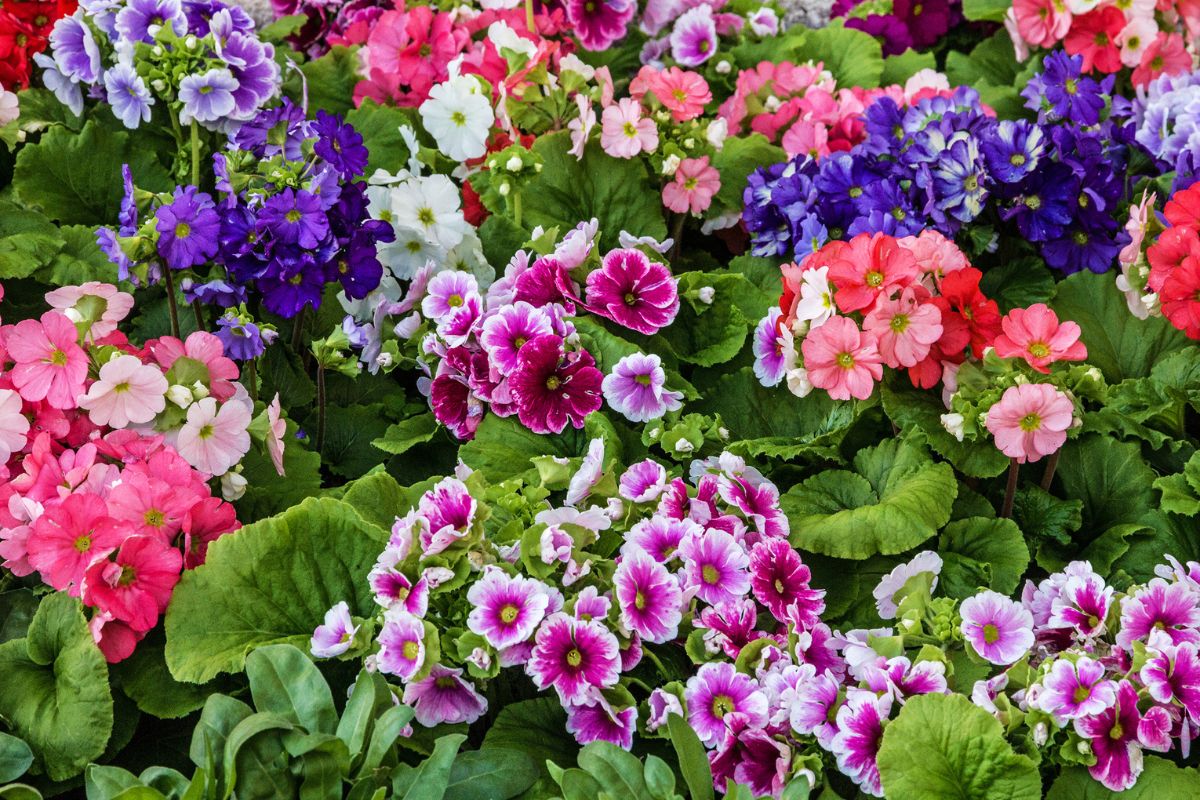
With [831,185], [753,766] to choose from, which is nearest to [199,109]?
[831,185]

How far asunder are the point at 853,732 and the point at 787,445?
2.00ft

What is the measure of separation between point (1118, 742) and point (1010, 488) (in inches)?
21.1

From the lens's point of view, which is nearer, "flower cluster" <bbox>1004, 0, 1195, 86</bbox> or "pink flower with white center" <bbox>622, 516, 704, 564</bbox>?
"pink flower with white center" <bbox>622, 516, 704, 564</bbox>

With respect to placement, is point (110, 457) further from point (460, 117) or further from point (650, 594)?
point (460, 117)

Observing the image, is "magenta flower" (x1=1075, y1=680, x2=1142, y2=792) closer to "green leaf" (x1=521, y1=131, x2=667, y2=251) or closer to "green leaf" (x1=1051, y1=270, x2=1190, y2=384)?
"green leaf" (x1=1051, y1=270, x2=1190, y2=384)

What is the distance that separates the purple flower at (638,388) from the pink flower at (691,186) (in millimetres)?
554

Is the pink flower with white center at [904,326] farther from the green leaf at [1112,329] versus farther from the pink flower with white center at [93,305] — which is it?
the pink flower with white center at [93,305]

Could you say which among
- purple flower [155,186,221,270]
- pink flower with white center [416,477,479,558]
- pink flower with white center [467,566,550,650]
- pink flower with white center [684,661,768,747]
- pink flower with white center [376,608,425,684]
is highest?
purple flower [155,186,221,270]

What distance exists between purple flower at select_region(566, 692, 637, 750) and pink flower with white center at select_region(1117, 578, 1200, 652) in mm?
617

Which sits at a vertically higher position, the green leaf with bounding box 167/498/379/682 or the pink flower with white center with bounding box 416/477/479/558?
the pink flower with white center with bounding box 416/477/479/558

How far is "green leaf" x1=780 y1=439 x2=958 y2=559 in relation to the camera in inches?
67.8

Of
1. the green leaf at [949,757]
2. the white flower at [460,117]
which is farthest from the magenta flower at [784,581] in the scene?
the white flower at [460,117]

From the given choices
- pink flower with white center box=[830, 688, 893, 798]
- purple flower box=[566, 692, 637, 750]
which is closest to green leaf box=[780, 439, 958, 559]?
pink flower with white center box=[830, 688, 893, 798]

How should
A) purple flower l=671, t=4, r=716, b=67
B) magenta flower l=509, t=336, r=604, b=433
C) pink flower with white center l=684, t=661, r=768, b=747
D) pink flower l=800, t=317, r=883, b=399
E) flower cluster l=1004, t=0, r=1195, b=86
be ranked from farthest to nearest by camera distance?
1. purple flower l=671, t=4, r=716, b=67
2. flower cluster l=1004, t=0, r=1195, b=86
3. magenta flower l=509, t=336, r=604, b=433
4. pink flower l=800, t=317, r=883, b=399
5. pink flower with white center l=684, t=661, r=768, b=747
